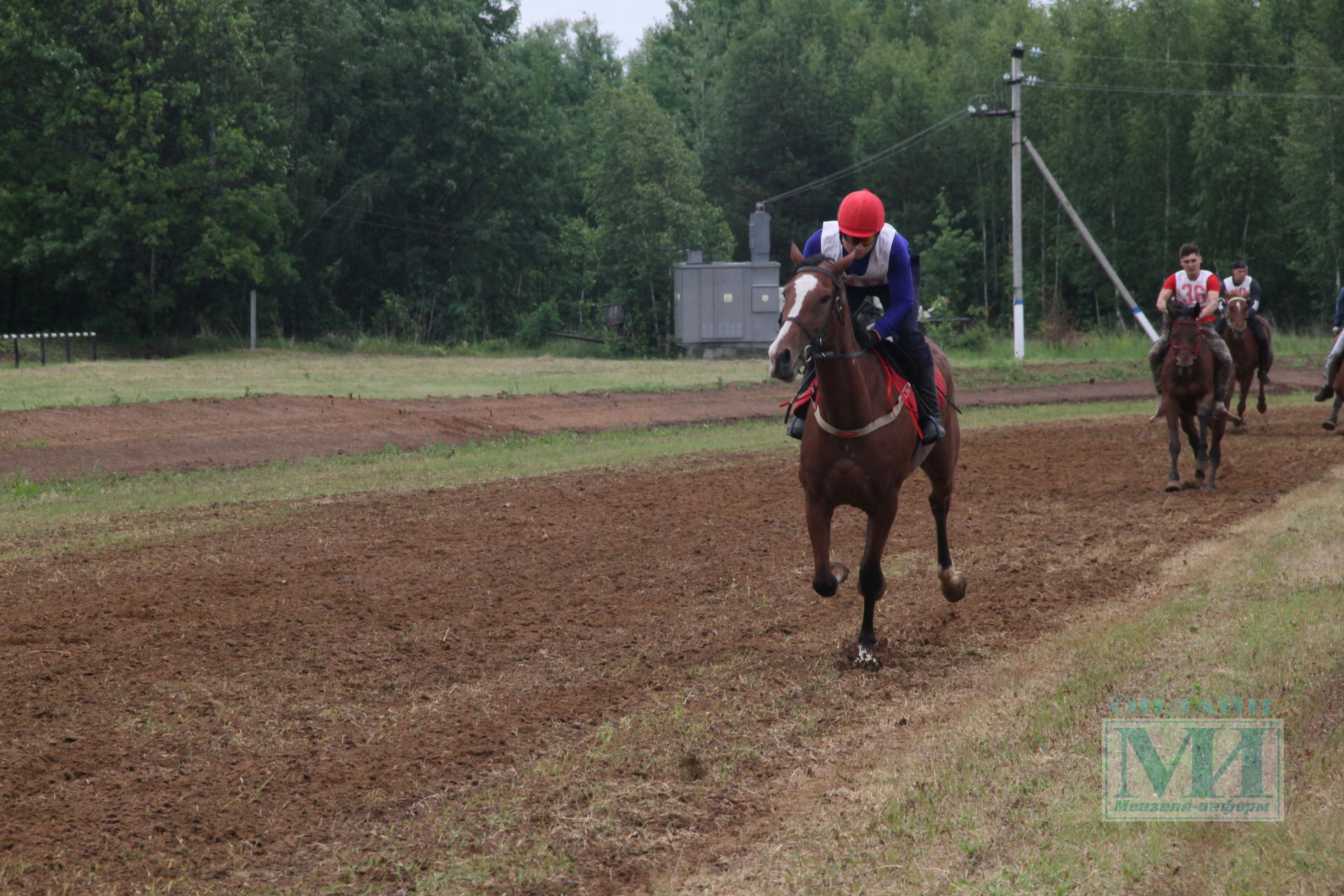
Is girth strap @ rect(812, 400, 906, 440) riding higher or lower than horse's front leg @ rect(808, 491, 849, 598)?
higher

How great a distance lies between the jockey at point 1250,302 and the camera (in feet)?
64.7

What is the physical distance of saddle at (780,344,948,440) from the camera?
7941 millimetres

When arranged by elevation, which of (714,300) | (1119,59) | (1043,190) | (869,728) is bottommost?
(869,728)

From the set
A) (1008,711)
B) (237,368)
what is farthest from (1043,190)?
(1008,711)

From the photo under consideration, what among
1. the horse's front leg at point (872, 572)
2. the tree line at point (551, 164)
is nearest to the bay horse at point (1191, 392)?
the horse's front leg at point (872, 572)

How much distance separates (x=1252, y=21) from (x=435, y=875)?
5669 centimetres

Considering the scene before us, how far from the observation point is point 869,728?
256 inches

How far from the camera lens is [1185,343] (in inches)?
582

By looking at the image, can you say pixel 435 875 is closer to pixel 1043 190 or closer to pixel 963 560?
pixel 963 560

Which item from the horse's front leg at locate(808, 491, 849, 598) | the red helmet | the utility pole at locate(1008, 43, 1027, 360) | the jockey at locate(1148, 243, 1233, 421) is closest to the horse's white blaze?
the red helmet

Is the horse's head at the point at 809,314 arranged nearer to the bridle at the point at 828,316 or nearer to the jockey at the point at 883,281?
the bridle at the point at 828,316

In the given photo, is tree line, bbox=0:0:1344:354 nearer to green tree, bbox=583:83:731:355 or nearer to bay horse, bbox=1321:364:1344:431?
green tree, bbox=583:83:731:355

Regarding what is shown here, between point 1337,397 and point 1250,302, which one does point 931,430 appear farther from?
point 1337,397

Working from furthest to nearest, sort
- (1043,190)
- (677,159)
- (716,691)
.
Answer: (1043,190), (677,159), (716,691)
